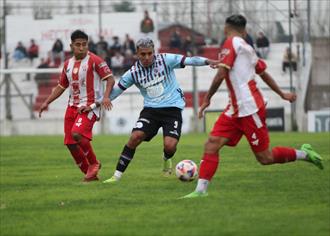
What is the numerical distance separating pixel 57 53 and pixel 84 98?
2685 centimetres

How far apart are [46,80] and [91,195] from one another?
90.5ft

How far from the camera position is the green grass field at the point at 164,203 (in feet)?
28.3

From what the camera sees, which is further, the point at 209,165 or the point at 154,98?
the point at 154,98

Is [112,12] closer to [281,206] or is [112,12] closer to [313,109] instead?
[313,109]

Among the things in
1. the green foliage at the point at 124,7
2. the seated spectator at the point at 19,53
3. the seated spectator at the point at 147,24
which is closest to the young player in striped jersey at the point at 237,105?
the seated spectator at the point at 147,24

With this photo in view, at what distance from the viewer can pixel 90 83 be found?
544 inches

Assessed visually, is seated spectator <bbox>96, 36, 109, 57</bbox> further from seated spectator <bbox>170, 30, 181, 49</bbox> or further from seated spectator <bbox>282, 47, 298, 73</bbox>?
seated spectator <bbox>282, 47, 298, 73</bbox>

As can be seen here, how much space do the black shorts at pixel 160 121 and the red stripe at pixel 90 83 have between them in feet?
2.67

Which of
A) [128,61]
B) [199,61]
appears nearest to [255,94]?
[199,61]

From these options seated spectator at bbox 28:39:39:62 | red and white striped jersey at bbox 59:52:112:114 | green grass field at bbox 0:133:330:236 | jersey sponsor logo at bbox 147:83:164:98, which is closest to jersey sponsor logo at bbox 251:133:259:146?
green grass field at bbox 0:133:330:236

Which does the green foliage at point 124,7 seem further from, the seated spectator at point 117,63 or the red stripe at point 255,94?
the red stripe at point 255,94

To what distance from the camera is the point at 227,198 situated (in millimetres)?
10703

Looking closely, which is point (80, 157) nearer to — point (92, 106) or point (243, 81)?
point (92, 106)

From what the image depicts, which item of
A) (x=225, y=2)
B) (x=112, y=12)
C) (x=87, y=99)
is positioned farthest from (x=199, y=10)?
(x=87, y=99)
